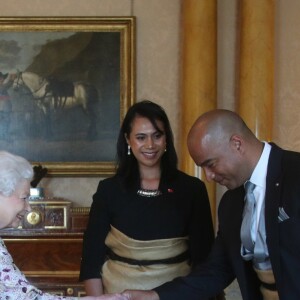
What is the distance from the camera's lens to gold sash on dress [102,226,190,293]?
12.1 feet

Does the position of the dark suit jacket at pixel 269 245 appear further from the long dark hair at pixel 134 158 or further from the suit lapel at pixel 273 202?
the long dark hair at pixel 134 158

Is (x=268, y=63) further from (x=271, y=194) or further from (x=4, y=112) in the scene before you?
(x=271, y=194)

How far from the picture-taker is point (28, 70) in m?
6.46

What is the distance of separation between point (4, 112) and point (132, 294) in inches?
138

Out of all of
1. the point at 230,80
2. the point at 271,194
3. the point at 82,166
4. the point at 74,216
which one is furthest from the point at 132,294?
the point at 230,80

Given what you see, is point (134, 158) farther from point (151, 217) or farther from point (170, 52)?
point (170, 52)

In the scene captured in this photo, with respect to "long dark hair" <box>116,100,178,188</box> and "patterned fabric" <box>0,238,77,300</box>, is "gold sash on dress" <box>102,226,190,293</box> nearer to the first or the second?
"long dark hair" <box>116,100,178,188</box>

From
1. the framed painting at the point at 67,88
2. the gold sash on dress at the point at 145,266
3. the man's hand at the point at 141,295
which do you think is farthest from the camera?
the framed painting at the point at 67,88

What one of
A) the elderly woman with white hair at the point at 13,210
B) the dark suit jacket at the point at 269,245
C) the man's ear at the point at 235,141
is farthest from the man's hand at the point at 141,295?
the man's ear at the point at 235,141

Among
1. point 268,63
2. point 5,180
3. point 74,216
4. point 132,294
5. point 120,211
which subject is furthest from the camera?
point 268,63

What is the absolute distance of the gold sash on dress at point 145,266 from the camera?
3.69 meters

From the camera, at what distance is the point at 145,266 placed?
3701 millimetres

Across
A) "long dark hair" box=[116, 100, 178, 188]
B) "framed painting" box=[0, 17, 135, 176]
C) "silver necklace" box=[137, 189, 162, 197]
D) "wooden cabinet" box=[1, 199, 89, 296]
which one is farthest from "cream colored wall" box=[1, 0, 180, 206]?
"silver necklace" box=[137, 189, 162, 197]

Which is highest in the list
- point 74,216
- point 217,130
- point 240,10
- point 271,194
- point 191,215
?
point 240,10
